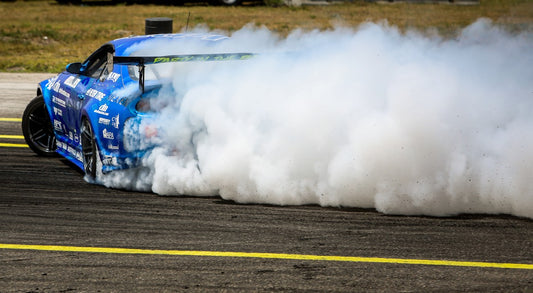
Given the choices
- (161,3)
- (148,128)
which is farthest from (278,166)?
(161,3)

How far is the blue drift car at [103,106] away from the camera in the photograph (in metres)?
7.85

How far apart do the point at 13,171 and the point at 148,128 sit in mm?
2046

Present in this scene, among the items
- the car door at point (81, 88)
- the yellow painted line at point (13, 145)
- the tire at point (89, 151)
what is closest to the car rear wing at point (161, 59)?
the car door at point (81, 88)

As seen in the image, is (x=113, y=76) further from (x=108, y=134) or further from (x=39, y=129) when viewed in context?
(x=39, y=129)

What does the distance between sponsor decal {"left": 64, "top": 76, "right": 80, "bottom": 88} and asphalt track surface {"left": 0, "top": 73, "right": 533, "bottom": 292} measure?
1.48 meters

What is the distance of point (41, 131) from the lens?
9.88 m

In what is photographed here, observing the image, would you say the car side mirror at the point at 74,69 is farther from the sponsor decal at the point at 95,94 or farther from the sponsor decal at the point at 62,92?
the sponsor decal at the point at 95,94

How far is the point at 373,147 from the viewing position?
7.12 m

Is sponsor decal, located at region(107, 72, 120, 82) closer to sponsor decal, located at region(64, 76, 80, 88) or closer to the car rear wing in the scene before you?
the car rear wing

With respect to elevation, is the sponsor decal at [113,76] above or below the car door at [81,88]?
above

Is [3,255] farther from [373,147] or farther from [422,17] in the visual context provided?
[422,17]

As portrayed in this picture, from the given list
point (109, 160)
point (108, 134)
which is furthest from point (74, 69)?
point (109, 160)

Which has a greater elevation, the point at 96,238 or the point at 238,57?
the point at 238,57

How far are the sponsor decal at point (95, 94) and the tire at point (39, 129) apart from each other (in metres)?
1.46
